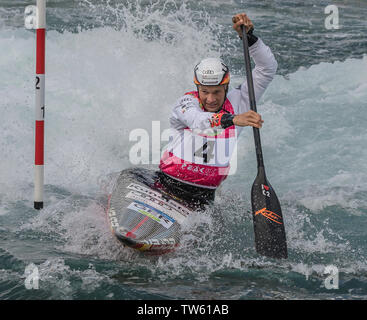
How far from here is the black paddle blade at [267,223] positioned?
4.18 metres

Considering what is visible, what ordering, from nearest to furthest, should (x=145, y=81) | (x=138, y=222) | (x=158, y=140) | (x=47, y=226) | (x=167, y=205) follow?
(x=138, y=222) → (x=167, y=205) → (x=47, y=226) → (x=158, y=140) → (x=145, y=81)

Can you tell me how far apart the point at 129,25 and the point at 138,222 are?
654 centimetres

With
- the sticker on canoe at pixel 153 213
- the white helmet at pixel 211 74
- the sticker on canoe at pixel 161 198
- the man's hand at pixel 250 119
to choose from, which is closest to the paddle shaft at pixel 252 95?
the white helmet at pixel 211 74

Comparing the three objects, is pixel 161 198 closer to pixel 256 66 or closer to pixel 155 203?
pixel 155 203

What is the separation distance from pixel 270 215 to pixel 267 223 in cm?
9

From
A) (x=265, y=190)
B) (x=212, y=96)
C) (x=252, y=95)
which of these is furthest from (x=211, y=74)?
(x=265, y=190)

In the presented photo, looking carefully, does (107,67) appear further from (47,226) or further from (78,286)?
(78,286)

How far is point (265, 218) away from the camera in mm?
4305

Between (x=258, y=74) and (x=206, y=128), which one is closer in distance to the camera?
(x=206, y=128)

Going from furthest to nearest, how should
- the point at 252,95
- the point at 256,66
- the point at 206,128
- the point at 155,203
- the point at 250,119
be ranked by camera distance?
the point at 256,66
the point at 155,203
the point at 252,95
the point at 206,128
the point at 250,119

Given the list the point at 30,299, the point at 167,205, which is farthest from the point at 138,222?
the point at 30,299

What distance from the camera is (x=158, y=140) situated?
8391 millimetres

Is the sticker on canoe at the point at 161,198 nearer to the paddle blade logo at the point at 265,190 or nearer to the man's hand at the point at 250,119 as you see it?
the paddle blade logo at the point at 265,190

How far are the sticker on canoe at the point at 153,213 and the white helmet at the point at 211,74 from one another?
108 cm
